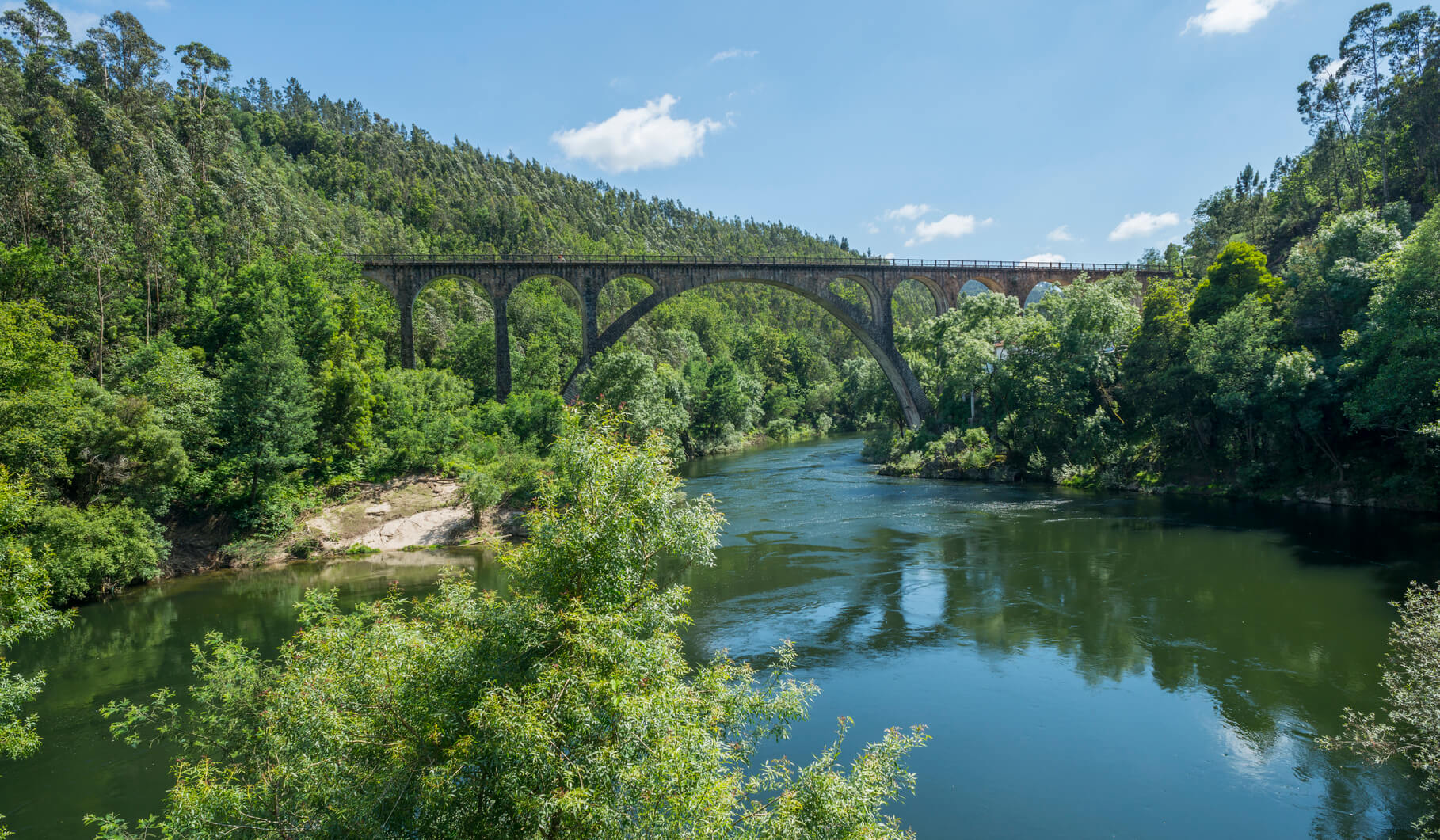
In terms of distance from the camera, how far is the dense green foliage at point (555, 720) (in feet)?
15.4

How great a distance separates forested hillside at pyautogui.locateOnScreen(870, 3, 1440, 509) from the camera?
20891mm

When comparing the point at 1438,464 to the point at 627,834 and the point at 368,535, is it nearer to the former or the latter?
the point at 627,834

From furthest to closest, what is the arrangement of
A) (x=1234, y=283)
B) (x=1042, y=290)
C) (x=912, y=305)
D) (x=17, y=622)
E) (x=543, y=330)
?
(x=912, y=305) → (x=1042, y=290) → (x=543, y=330) → (x=1234, y=283) → (x=17, y=622)

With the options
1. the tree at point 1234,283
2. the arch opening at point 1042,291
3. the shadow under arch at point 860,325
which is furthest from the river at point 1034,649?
the shadow under arch at point 860,325

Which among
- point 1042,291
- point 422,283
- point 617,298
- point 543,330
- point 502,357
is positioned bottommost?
point 502,357

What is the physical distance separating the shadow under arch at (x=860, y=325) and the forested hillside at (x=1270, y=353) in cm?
154

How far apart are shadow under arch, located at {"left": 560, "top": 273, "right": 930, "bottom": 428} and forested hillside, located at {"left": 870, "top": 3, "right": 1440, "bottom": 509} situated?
1543mm

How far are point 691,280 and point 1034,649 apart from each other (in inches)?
1121

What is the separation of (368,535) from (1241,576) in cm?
2449

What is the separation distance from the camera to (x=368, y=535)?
23.5 metres

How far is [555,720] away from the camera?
187 inches

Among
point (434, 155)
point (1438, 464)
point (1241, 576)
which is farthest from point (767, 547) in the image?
point (434, 155)

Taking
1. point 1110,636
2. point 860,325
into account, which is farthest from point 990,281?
point 1110,636

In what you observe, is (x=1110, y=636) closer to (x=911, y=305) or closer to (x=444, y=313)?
(x=444, y=313)
